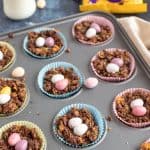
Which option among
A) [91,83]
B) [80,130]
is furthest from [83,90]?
[80,130]

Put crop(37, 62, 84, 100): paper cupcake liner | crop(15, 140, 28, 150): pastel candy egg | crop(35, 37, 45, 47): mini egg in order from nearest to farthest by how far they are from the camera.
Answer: crop(15, 140, 28, 150): pastel candy egg, crop(37, 62, 84, 100): paper cupcake liner, crop(35, 37, 45, 47): mini egg

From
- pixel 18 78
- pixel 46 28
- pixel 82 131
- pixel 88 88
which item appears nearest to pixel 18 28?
pixel 46 28

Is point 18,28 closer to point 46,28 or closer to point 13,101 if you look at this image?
point 46,28

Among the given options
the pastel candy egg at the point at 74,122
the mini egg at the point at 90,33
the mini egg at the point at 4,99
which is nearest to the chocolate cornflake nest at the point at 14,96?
the mini egg at the point at 4,99

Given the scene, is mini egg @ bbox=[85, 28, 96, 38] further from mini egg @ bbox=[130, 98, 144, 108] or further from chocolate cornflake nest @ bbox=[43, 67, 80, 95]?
mini egg @ bbox=[130, 98, 144, 108]

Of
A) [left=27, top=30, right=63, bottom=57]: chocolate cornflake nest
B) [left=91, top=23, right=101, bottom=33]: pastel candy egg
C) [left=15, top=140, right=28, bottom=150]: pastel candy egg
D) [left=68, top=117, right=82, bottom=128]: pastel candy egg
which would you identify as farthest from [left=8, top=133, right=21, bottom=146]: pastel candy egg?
[left=91, top=23, right=101, bottom=33]: pastel candy egg
